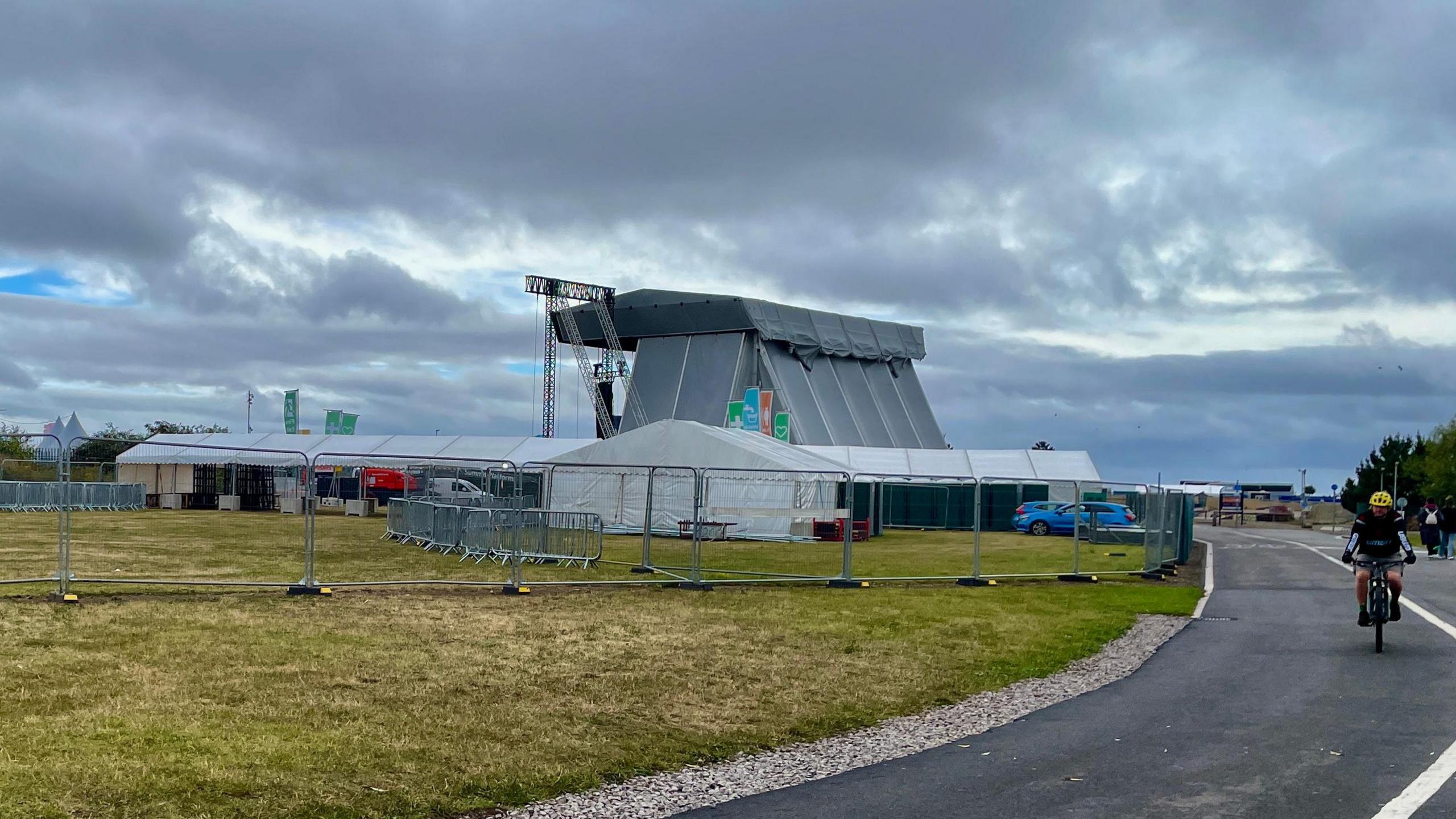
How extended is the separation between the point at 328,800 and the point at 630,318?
85.3m

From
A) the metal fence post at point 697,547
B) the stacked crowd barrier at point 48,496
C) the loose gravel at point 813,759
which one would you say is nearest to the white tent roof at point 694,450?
the stacked crowd barrier at point 48,496

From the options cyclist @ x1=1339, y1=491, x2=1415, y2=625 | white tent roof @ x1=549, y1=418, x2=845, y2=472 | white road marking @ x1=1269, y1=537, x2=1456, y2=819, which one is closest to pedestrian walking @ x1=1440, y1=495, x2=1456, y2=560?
white tent roof @ x1=549, y1=418, x2=845, y2=472

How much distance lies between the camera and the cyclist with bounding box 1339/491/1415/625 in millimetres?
13859

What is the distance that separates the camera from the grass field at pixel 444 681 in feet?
23.2

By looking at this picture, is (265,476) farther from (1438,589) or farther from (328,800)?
(328,800)

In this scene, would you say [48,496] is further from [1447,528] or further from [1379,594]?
[1447,528]

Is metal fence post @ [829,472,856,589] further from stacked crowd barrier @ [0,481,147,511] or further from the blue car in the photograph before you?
the blue car

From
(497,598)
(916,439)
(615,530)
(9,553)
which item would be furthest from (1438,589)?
(916,439)

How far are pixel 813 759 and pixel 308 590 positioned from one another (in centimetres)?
1081

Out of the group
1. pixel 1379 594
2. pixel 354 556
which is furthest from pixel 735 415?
pixel 1379 594

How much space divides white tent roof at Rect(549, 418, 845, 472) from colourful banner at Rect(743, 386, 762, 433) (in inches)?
432

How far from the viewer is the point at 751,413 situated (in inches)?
2126

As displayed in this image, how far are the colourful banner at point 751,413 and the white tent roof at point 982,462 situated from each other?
178 inches

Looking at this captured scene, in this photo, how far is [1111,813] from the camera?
672cm
